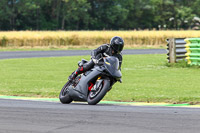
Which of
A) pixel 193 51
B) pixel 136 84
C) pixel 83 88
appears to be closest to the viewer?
pixel 83 88

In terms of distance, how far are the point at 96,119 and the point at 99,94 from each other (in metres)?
1.72

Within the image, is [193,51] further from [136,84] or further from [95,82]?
[95,82]

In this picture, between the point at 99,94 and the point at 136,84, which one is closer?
the point at 99,94

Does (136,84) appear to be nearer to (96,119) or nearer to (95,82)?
(95,82)

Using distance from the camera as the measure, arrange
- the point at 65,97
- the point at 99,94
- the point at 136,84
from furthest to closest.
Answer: the point at 136,84 < the point at 65,97 < the point at 99,94

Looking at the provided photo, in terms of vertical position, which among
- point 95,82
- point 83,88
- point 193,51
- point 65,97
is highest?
point 95,82

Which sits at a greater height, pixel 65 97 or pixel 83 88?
pixel 83 88

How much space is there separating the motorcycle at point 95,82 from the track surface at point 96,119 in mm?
317

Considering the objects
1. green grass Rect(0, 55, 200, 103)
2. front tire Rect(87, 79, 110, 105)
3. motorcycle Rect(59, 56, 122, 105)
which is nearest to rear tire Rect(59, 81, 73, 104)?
motorcycle Rect(59, 56, 122, 105)

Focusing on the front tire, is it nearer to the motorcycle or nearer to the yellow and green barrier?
the motorcycle

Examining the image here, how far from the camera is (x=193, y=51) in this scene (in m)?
19.0

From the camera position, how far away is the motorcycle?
9.18 m

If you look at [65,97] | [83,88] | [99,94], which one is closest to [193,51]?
[65,97]

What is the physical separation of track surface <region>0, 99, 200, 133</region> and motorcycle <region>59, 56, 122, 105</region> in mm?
317
